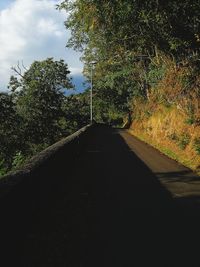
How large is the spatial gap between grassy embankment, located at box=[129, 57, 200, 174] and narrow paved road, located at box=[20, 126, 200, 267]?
434 cm

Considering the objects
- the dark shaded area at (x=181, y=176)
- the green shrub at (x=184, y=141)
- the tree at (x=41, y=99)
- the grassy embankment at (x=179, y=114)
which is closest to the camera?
the dark shaded area at (x=181, y=176)

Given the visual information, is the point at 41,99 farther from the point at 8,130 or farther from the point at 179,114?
the point at 179,114

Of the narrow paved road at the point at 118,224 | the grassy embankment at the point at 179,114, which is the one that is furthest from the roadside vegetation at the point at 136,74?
the narrow paved road at the point at 118,224

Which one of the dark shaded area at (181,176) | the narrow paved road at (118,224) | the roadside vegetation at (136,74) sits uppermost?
the roadside vegetation at (136,74)

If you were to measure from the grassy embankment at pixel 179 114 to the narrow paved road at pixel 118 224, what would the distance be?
434 centimetres

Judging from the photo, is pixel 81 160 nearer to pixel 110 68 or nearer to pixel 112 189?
pixel 112 189

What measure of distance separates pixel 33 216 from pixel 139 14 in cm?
1357

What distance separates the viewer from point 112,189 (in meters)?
13.5

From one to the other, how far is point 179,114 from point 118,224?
58.4 feet

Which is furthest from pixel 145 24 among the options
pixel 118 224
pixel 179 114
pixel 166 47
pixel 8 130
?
pixel 8 130

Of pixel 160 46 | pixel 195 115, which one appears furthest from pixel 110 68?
pixel 195 115

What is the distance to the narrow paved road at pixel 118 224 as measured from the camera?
726cm

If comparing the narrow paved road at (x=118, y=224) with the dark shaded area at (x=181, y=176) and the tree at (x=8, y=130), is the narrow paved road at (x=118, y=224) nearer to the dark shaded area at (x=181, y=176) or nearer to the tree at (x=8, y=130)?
the dark shaded area at (x=181, y=176)

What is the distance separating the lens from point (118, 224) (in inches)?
366
